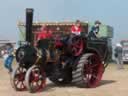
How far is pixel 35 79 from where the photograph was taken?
48.8ft

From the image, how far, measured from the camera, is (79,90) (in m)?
15.2

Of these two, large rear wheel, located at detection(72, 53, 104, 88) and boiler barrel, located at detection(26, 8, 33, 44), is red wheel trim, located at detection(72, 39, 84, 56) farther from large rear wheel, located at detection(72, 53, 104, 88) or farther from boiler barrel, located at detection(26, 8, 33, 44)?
boiler barrel, located at detection(26, 8, 33, 44)

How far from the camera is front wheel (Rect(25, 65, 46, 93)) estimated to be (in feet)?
47.8

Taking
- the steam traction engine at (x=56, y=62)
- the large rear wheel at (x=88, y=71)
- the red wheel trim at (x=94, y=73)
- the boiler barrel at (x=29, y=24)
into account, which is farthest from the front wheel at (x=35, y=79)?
the red wheel trim at (x=94, y=73)

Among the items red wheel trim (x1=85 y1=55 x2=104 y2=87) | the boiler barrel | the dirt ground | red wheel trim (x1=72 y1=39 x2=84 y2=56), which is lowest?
the dirt ground

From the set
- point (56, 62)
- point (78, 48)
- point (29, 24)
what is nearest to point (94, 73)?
point (78, 48)

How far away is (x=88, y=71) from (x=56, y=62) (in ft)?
3.75

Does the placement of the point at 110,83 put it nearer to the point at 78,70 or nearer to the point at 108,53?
the point at 108,53

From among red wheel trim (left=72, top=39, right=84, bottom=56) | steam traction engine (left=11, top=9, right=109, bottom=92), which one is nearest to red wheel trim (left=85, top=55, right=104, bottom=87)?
steam traction engine (left=11, top=9, right=109, bottom=92)

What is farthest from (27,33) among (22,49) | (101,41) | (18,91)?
(101,41)

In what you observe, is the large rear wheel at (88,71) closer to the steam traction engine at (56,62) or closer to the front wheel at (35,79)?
the steam traction engine at (56,62)

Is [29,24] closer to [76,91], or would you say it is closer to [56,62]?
[56,62]

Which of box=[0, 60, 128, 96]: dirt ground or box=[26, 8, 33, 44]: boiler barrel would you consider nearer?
box=[0, 60, 128, 96]: dirt ground

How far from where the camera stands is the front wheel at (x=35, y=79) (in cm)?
1458
